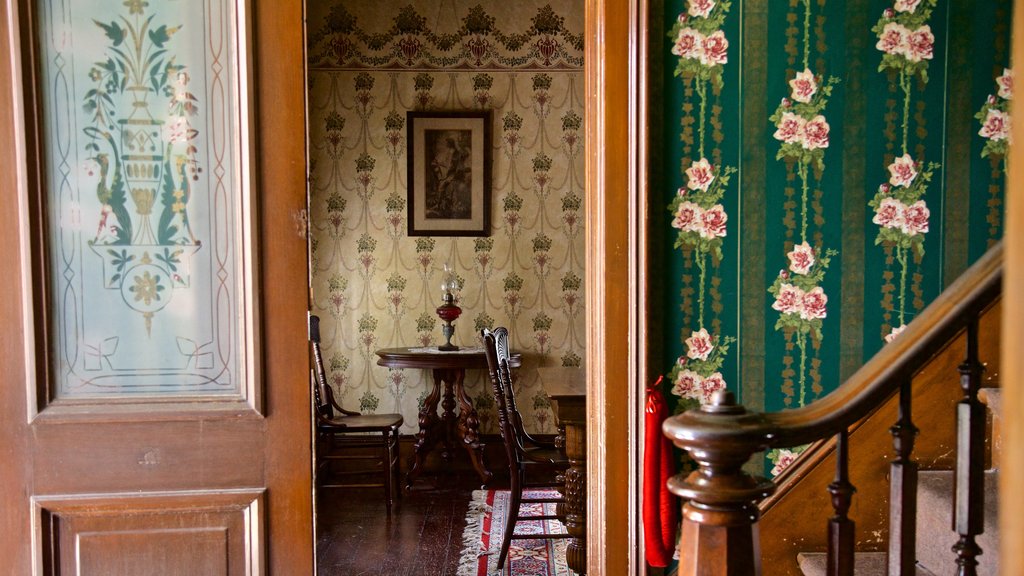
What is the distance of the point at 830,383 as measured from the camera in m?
→ 2.15

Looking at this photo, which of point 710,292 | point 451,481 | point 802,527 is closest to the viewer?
point 802,527

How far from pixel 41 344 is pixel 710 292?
68.4 inches

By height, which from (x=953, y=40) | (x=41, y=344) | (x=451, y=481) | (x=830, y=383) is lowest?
(x=451, y=481)

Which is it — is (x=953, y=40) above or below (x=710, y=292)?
above

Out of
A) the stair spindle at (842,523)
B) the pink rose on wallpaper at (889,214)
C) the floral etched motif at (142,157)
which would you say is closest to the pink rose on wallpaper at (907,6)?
the pink rose on wallpaper at (889,214)

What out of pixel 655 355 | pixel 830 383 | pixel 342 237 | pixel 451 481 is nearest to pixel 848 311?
pixel 830 383

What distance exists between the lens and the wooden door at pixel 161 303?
1871 millimetres

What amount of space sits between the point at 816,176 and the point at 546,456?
6.02 feet

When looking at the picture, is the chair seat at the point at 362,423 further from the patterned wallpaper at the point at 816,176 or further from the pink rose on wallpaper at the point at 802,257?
the pink rose on wallpaper at the point at 802,257

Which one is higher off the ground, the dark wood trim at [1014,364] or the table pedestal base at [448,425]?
the dark wood trim at [1014,364]

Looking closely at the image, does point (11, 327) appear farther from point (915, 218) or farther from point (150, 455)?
point (915, 218)

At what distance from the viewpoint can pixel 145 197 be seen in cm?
193

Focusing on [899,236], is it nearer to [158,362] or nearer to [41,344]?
[158,362]

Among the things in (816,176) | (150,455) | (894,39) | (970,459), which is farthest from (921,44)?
(150,455)
